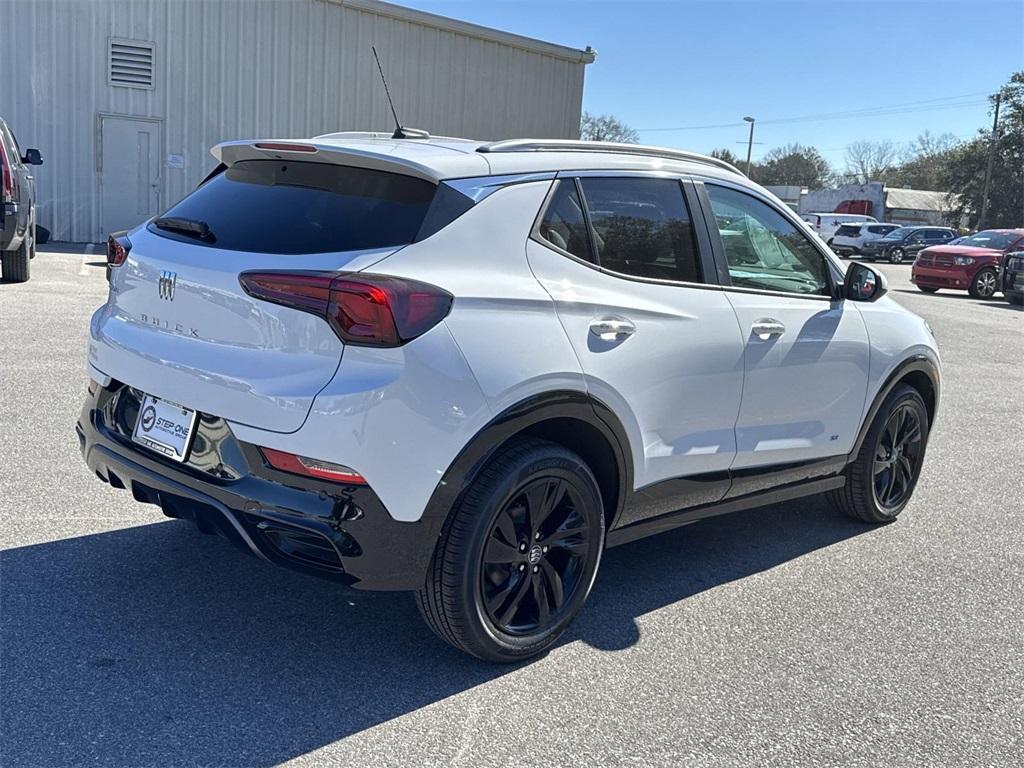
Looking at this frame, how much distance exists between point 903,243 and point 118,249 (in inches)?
1638

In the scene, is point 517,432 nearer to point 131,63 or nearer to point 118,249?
point 118,249

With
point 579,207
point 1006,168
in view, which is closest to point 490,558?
point 579,207

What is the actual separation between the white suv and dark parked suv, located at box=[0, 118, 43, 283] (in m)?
8.47

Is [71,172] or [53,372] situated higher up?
[71,172]

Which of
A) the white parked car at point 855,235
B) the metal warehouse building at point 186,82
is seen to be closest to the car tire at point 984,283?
the metal warehouse building at point 186,82

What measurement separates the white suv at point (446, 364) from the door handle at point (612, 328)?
0.01 meters

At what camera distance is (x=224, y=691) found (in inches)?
126

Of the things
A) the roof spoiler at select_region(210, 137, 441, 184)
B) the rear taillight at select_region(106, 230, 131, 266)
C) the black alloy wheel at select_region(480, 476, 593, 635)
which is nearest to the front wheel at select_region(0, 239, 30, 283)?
the rear taillight at select_region(106, 230, 131, 266)

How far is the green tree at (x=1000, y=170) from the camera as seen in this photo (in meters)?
58.7

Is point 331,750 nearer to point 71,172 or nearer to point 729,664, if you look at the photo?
point 729,664

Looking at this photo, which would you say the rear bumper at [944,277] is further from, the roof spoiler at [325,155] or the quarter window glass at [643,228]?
the roof spoiler at [325,155]

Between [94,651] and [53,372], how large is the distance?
455 centimetres

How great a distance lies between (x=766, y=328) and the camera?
171 inches

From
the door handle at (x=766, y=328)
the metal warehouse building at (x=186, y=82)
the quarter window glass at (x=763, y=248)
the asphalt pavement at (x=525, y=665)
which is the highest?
the metal warehouse building at (x=186, y=82)
